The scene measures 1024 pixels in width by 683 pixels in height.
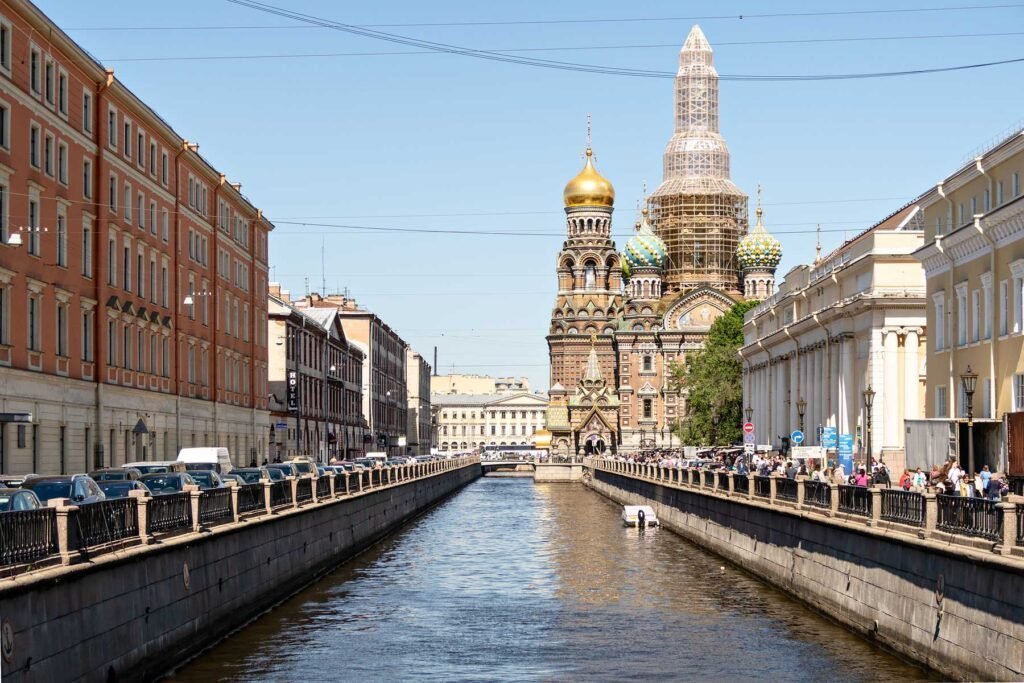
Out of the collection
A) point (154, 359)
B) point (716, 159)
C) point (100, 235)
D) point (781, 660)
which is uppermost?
point (716, 159)

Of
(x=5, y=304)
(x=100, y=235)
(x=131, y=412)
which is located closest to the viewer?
(x=5, y=304)

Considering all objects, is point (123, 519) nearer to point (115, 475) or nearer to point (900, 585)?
point (900, 585)

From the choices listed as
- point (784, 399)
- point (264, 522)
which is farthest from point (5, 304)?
point (784, 399)

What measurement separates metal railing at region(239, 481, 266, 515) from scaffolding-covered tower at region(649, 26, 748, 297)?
154 metres

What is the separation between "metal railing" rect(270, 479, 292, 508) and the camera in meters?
40.1

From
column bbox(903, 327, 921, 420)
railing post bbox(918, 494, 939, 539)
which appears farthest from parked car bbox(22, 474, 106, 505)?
column bbox(903, 327, 921, 420)

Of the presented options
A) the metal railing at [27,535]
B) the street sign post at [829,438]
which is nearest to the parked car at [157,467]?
the metal railing at [27,535]

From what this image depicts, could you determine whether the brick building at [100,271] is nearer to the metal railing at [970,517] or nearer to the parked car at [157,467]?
the parked car at [157,467]

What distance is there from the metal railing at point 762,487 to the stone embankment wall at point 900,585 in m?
0.67

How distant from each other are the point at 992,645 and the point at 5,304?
31.7 metres

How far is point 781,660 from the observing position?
2842cm

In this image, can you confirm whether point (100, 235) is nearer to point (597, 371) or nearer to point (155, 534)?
point (155, 534)

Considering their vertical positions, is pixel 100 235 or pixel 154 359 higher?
pixel 100 235

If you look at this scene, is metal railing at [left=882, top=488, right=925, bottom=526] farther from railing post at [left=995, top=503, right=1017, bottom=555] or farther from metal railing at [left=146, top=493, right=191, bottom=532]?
metal railing at [left=146, top=493, right=191, bottom=532]
